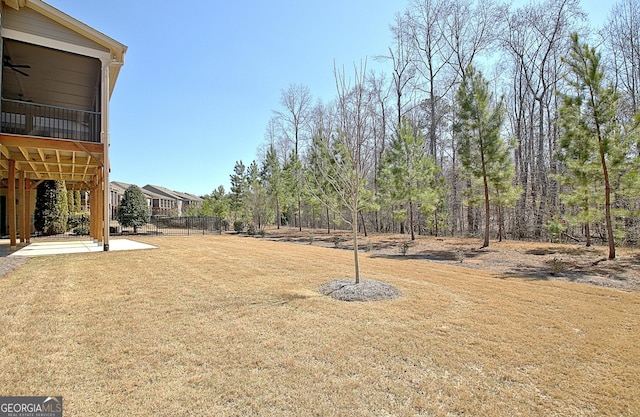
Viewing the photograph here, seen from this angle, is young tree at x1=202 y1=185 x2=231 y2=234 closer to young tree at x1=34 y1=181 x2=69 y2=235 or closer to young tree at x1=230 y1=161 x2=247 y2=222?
young tree at x1=230 y1=161 x2=247 y2=222

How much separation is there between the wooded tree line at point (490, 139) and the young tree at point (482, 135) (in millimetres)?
42

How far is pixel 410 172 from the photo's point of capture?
628 inches

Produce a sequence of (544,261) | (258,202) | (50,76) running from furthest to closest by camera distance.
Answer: (258,202), (50,76), (544,261)

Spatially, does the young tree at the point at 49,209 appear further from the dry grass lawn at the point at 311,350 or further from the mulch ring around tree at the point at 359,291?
the mulch ring around tree at the point at 359,291

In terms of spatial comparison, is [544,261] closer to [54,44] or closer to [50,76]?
[54,44]

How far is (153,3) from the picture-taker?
8.71m

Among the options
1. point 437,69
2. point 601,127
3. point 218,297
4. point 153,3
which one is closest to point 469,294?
point 218,297

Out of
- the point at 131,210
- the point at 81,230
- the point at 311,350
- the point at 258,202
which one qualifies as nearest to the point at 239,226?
the point at 258,202

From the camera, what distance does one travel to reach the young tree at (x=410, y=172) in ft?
52.4

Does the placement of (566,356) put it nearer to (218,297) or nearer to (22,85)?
(218,297)

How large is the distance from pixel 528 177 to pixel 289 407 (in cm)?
2183

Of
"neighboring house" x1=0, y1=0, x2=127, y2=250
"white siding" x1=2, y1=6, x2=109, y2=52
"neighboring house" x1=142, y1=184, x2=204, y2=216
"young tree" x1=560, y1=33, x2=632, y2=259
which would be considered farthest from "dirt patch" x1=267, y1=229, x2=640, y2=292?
"neighboring house" x1=142, y1=184, x2=204, y2=216

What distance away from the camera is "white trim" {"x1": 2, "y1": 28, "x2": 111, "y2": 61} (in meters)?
7.97

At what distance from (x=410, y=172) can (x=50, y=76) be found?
15030 millimetres
